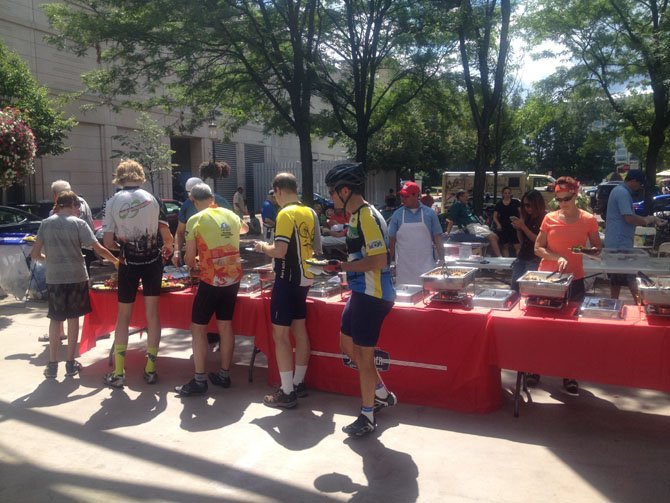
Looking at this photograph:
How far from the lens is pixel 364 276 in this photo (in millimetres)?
3994

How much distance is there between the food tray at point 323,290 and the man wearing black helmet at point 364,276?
0.94 m

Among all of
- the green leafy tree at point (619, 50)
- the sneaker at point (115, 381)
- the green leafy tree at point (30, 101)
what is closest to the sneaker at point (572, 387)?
the sneaker at point (115, 381)

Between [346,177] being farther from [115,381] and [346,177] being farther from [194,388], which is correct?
[115,381]

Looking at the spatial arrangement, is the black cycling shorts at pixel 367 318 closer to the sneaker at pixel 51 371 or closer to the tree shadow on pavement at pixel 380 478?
the tree shadow on pavement at pixel 380 478

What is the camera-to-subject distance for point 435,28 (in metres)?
13.7

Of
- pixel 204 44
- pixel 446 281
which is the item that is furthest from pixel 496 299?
pixel 204 44

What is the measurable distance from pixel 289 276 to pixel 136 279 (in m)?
1.53

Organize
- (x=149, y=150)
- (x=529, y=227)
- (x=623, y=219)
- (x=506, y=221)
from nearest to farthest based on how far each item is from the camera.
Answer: (x=529, y=227) < (x=623, y=219) < (x=506, y=221) < (x=149, y=150)

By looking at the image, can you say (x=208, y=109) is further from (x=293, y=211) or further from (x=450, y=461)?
(x=450, y=461)

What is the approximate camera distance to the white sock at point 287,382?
4.74m

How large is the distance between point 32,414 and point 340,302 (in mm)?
2625

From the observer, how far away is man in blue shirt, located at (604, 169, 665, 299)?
6062 millimetres

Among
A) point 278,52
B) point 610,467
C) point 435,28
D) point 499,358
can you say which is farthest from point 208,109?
point 610,467

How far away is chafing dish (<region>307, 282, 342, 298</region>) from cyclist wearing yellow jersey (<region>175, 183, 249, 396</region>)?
652mm
